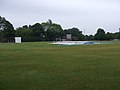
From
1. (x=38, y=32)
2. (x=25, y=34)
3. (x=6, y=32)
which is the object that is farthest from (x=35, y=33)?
(x=6, y=32)

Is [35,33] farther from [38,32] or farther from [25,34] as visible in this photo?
[25,34]

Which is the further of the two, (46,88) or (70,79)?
(70,79)

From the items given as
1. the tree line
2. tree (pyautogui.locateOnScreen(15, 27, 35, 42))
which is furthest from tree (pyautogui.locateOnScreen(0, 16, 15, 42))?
tree (pyautogui.locateOnScreen(15, 27, 35, 42))

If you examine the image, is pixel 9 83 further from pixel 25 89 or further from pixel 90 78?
pixel 90 78

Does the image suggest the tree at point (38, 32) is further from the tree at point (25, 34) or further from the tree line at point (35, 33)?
the tree at point (25, 34)

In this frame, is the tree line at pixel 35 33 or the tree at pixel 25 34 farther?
the tree at pixel 25 34

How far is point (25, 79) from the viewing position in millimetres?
8539

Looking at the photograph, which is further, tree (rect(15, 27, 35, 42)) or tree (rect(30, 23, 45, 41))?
tree (rect(30, 23, 45, 41))

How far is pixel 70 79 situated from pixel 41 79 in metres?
1.06

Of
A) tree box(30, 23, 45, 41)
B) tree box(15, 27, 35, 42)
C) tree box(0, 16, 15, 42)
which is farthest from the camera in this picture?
tree box(30, 23, 45, 41)

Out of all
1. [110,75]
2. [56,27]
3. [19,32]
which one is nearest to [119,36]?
[56,27]

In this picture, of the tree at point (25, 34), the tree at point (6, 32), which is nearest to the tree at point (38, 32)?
the tree at point (25, 34)

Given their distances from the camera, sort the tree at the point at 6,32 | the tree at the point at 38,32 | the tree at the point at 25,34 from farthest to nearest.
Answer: the tree at the point at 38,32 → the tree at the point at 25,34 → the tree at the point at 6,32

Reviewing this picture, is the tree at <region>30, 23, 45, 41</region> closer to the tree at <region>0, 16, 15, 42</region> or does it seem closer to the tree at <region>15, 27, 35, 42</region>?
the tree at <region>15, 27, 35, 42</region>
